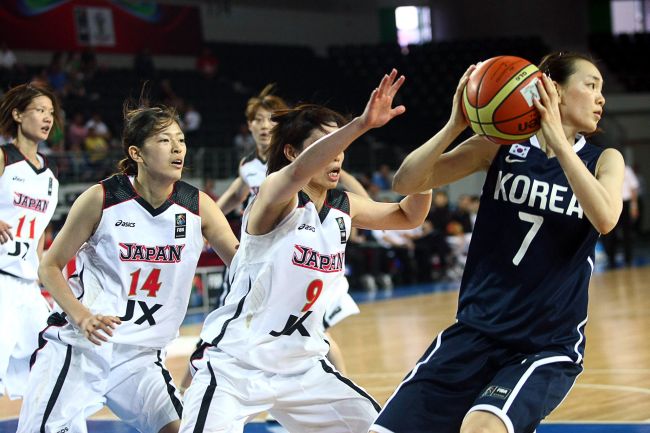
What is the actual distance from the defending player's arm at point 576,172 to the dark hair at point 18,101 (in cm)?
333

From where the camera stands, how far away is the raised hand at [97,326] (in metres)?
3.92

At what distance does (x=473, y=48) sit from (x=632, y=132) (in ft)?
12.7

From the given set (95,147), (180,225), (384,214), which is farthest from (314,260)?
(95,147)

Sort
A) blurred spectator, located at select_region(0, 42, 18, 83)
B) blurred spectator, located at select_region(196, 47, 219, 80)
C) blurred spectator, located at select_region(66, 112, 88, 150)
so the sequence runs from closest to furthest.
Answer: blurred spectator, located at select_region(66, 112, 88, 150)
blurred spectator, located at select_region(0, 42, 18, 83)
blurred spectator, located at select_region(196, 47, 219, 80)

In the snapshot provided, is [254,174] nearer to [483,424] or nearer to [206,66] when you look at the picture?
[483,424]

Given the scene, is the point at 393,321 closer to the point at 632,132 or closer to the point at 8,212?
the point at 8,212

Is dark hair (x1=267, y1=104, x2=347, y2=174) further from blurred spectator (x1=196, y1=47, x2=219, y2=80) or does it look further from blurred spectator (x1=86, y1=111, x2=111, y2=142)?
blurred spectator (x1=196, y1=47, x2=219, y2=80)

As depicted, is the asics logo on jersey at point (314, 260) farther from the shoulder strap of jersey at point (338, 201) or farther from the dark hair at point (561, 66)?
the dark hair at point (561, 66)

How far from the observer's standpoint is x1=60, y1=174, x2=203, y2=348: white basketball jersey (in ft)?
13.8

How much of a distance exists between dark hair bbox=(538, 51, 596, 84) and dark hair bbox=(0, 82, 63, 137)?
10.2 ft

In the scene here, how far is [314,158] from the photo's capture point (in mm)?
3373

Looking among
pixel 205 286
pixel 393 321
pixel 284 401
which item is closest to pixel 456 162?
pixel 284 401

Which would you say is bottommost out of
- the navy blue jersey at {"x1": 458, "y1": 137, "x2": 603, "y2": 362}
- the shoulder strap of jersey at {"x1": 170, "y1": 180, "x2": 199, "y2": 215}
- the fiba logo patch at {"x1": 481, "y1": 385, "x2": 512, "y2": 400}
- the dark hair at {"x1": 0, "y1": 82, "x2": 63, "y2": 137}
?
the fiba logo patch at {"x1": 481, "y1": 385, "x2": 512, "y2": 400}

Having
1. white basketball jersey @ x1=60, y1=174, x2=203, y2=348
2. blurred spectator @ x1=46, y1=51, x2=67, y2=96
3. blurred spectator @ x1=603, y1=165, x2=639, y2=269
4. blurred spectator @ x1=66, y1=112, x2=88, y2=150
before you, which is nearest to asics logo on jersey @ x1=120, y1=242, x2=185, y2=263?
white basketball jersey @ x1=60, y1=174, x2=203, y2=348
